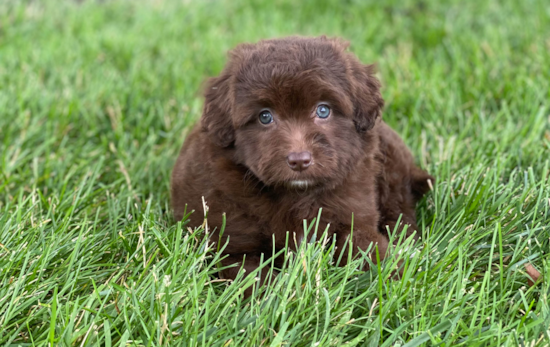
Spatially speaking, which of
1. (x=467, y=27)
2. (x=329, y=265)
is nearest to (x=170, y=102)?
(x=329, y=265)

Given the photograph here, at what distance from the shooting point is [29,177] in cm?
451

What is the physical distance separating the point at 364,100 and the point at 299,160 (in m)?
0.54

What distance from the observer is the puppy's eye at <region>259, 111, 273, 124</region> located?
128 inches

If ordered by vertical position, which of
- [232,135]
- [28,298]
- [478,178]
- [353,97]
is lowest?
[28,298]

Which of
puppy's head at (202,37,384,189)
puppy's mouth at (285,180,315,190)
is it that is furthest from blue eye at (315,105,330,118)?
puppy's mouth at (285,180,315,190)

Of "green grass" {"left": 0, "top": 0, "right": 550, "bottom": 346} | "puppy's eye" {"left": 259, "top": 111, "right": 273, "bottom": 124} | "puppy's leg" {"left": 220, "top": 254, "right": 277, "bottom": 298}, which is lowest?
"puppy's leg" {"left": 220, "top": 254, "right": 277, "bottom": 298}

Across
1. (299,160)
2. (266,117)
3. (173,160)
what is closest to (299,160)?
(299,160)

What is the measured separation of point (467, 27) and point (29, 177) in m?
4.71

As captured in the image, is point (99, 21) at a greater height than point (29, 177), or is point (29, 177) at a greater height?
point (99, 21)

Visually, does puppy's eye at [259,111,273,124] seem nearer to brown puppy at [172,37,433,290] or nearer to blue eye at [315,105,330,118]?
brown puppy at [172,37,433,290]

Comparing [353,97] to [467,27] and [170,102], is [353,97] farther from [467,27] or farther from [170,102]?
[467,27]

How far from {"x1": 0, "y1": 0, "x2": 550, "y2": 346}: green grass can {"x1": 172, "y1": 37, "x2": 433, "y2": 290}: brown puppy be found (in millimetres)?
201

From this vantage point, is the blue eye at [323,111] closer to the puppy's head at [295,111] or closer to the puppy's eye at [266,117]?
the puppy's head at [295,111]

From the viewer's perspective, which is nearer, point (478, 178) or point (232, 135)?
point (232, 135)
